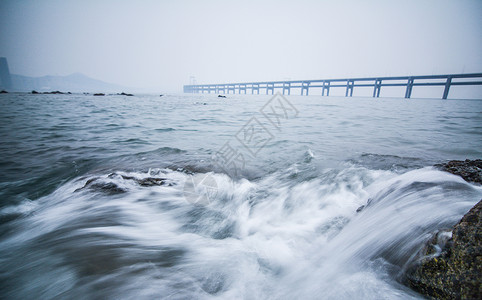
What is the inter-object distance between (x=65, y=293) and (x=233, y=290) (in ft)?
4.18

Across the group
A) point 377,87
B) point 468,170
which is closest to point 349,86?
point 377,87

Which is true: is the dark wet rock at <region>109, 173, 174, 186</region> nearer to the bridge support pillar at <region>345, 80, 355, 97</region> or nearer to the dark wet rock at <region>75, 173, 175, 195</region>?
the dark wet rock at <region>75, 173, 175, 195</region>

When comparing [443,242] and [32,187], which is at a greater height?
[443,242]

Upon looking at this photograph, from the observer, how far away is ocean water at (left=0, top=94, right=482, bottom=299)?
1640mm

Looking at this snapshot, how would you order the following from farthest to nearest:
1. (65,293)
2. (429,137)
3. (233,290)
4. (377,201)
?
1. (429,137)
2. (377,201)
3. (233,290)
4. (65,293)

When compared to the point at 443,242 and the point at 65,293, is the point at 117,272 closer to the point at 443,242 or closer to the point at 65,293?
the point at 65,293

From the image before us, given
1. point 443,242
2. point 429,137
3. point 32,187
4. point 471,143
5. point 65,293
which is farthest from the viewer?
point 429,137

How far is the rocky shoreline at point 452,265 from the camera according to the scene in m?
1.01

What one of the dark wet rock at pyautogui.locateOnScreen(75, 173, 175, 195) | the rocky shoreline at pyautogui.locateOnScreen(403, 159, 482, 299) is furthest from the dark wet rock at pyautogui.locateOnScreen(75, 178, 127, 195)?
the rocky shoreline at pyautogui.locateOnScreen(403, 159, 482, 299)

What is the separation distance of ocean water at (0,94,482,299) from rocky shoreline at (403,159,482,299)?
17 cm

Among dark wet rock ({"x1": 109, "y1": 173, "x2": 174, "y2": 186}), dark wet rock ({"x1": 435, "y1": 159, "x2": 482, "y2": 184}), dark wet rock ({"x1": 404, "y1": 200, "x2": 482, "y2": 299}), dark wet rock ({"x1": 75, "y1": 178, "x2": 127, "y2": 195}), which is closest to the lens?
dark wet rock ({"x1": 404, "y1": 200, "x2": 482, "y2": 299})

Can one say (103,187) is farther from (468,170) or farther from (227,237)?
(468,170)

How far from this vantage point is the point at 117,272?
168 centimetres

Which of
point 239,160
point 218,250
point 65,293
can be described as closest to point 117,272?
point 65,293
